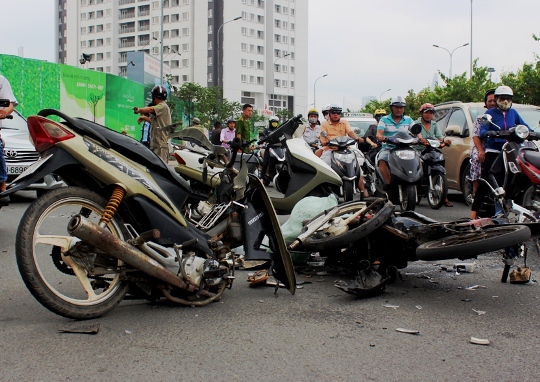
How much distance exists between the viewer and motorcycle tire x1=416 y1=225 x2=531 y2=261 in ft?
13.8

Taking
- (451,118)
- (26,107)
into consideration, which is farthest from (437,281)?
(26,107)

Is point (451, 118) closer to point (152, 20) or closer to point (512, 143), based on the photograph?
point (512, 143)

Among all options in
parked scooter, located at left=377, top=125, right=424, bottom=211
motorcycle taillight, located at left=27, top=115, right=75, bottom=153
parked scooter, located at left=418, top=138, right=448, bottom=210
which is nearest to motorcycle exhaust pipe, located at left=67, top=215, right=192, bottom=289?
motorcycle taillight, located at left=27, top=115, right=75, bottom=153

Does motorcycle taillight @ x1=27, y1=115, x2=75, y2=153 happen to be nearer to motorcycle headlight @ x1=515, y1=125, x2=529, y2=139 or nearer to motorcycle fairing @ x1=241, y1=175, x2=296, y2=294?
motorcycle fairing @ x1=241, y1=175, x2=296, y2=294

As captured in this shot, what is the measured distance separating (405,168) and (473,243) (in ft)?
16.6

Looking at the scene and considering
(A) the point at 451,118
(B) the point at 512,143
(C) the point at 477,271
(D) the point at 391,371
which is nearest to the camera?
(D) the point at 391,371

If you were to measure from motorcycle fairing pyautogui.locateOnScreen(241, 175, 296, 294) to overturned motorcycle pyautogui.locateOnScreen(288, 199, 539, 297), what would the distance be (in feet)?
1.53

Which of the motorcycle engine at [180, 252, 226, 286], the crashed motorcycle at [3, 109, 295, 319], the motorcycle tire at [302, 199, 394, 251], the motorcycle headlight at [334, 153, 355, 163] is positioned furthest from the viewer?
the motorcycle headlight at [334, 153, 355, 163]

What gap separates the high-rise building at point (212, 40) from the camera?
105 m

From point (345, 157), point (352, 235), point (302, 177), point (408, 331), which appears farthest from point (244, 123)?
point (408, 331)

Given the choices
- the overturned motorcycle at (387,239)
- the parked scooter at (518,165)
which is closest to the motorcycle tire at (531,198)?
the parked scooter at (518,165)

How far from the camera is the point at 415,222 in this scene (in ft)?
16.5

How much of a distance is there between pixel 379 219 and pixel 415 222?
1.65ft

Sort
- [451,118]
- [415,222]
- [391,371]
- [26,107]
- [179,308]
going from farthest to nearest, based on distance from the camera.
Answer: [26,107], [451,118], [415,222], [179,308], [391,371]
